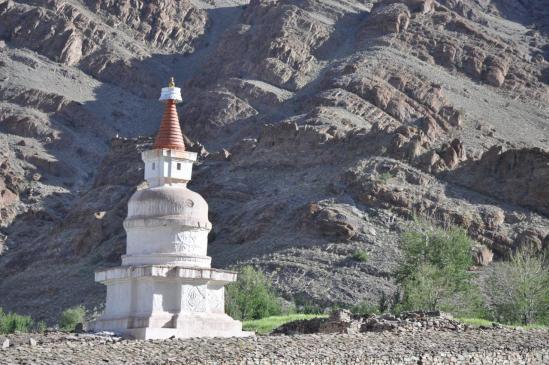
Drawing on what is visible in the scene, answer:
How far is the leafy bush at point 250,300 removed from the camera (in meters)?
62.1

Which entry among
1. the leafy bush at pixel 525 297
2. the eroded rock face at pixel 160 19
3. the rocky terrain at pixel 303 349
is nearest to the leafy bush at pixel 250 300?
the leafy bush at pixel 525 297

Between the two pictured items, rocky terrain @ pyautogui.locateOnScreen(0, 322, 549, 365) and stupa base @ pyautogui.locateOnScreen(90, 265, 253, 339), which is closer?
rocky terrain @ pyautogui.locateOnScreen(0, 322, 549, 365)

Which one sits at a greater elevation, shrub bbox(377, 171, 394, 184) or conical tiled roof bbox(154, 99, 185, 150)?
shrub bbox(377, 171, 394, 184)

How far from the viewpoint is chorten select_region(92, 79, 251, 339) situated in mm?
38938

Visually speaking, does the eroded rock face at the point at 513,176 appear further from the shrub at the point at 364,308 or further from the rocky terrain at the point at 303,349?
the rocky terrain at the point at 303,349

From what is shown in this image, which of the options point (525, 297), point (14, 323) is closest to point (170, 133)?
point (525, 297)

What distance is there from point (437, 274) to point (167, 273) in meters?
24.3

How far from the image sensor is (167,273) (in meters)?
39.0

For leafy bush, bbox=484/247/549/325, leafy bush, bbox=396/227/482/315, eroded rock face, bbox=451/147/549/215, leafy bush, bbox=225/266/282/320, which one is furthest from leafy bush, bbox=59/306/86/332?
eroded rock face, bbox=451/147/549/215

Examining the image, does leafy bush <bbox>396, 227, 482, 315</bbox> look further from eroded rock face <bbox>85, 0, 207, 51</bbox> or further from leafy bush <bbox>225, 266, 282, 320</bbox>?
eroded rock face <bbox>85, 0, 207, 51</bbox>

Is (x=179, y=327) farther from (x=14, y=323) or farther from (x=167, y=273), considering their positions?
(x=14, y=323)

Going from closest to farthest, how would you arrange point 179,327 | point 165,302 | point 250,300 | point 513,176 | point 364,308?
1. point 179,327
2. point 165,302
3. point 250,300
4. point 364,308
5. point 513,176

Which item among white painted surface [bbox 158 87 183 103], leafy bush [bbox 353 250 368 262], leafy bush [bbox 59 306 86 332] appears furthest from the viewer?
leafy bush [bbox 353 250 368 262]

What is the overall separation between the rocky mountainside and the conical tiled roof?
2941cm
